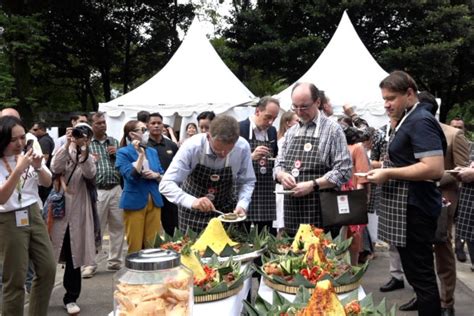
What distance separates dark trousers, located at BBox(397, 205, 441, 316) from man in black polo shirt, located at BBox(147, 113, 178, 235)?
3.42 metres

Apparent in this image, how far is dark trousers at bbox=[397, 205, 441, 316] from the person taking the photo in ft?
10.3

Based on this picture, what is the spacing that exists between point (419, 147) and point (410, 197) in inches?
12.7

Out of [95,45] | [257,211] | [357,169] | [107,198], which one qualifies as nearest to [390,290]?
[357,169]

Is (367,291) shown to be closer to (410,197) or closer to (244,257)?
(410,197)

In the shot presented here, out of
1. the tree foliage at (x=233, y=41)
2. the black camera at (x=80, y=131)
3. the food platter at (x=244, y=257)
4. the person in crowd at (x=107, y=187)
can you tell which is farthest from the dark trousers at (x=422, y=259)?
the tree foliage at (x=233, y=41)

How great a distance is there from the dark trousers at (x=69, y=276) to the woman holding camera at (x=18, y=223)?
82cm

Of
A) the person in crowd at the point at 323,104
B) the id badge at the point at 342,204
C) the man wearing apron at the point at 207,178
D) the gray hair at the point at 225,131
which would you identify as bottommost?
the id badge at the point at 342,204

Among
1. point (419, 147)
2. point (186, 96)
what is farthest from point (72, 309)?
point (186, 96)

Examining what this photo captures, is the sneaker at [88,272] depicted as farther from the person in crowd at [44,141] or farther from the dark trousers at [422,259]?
the dark trousers at [422,259]

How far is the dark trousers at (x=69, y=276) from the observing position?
4.44 m

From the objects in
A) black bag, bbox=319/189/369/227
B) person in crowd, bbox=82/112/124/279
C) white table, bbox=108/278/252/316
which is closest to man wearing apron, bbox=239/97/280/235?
black bag, bbox=319/189/369/227

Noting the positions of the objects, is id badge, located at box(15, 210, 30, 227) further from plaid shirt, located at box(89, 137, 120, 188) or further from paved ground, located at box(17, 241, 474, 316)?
plaid shirt, located at box(89, 137, 120, 188)

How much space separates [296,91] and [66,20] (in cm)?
2176

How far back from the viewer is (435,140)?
9.91 feet
